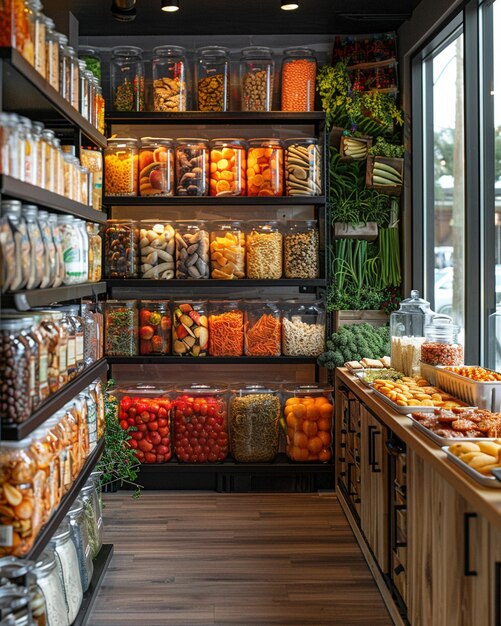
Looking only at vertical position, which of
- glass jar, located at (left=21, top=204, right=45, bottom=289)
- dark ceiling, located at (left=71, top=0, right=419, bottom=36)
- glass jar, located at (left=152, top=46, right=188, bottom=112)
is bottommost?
glass jar, located at (left=21, top=204, right=45, bottom=289)

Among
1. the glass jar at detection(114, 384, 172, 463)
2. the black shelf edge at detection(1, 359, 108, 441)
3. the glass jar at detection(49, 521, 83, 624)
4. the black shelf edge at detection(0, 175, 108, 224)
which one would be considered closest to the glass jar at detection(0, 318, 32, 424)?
the black shelf edge at detection(1, 359, 108, 441)

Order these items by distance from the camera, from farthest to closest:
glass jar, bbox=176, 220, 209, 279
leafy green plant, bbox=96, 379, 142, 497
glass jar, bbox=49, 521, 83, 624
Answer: glass jar, bbox=176, 220, 209, 279 → leafy green plant, bbox=96, 379, 142, 497 → glass jar, bbox=49, 521, 83, 624

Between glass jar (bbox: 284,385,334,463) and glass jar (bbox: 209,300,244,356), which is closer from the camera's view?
glass jar (bbox: 284,385,334,463)

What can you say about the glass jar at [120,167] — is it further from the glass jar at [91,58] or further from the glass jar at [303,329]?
the glass jar at [303,329]

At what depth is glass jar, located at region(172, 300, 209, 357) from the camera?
17.7 ft

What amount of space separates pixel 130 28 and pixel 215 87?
0.75 metres

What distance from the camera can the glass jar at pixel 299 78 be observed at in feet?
18.0

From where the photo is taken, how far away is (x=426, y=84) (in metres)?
5.35

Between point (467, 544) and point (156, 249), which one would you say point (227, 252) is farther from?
point (467, 544)

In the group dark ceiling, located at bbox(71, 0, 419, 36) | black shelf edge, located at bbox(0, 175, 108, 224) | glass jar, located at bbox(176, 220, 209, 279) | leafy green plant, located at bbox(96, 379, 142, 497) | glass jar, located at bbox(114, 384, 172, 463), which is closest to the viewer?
black shelf edge, located at bbox(0, 175, 108, 224)

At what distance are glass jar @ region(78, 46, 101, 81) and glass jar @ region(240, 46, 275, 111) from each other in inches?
37.8

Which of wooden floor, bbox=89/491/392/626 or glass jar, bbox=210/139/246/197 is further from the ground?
glass jar, bbox=210/139/246/197

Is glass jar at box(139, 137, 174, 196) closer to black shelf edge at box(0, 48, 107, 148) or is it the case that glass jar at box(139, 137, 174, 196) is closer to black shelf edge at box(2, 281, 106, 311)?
black shelf edge at box(0, 48, 107, 148)

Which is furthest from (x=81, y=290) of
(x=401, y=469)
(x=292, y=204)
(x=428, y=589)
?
(x=292, y=204)
